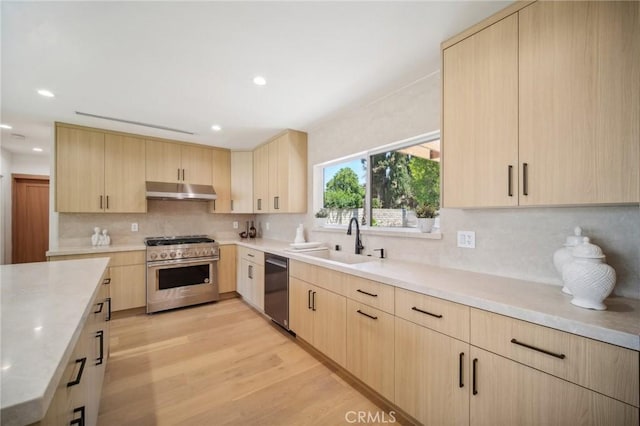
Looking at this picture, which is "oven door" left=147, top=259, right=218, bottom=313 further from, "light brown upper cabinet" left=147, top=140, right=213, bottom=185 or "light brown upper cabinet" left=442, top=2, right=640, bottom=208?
"light brown upper cabinet" left=442, top=2, right=640, bottom=208

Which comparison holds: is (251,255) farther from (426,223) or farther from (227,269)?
(426,223)

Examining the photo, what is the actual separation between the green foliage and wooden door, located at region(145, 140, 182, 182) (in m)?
2.36

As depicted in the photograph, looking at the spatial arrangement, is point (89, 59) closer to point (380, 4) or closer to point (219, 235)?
point (380, 4)

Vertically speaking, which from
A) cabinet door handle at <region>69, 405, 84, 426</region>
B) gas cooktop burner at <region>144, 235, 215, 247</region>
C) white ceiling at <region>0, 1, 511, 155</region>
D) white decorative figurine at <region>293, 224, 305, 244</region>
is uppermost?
white ceiling at <region>0, 1, 511, 155</region>

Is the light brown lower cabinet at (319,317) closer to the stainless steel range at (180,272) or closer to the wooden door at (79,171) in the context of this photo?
the stainless steel range at (180,272)

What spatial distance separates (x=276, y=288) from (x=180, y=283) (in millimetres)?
1561

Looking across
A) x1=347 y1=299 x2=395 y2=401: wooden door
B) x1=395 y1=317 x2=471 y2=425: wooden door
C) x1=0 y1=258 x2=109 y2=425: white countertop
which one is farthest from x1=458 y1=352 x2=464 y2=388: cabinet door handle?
x1=0 y1=258 x2=109 y2=425: white countertop

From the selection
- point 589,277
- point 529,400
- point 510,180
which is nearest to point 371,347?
point 529,400

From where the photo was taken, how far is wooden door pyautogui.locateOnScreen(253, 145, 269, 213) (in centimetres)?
392

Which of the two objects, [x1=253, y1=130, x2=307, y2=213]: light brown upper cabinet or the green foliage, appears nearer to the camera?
the green foliage

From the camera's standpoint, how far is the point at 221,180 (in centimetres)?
429

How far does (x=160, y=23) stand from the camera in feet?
5.05

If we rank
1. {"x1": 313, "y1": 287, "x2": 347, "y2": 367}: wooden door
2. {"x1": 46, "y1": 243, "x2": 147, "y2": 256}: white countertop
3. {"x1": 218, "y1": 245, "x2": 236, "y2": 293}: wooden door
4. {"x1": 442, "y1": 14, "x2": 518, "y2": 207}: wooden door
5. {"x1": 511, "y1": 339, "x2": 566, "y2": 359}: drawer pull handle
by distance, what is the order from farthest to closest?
1. {"x1": 218, "y1": 245, "x2": 236, "y2": 293}: wooden door
2. {"x1": 46, "y1": 243, "x2": 147, "y2": 256}: white countertop
3. {"x1": 313, "y1": 287, "x2": 347, "y2": 367}: wooden door
4. {"x1": 442, "y1": 14, "x2": 518, "y2": 207}: wooden door
5. {"x1": 511, "y1": 339, "x2": 566, "y2": 359}: drawer pull handle

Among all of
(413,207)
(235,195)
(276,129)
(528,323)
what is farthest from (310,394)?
(235,195)
